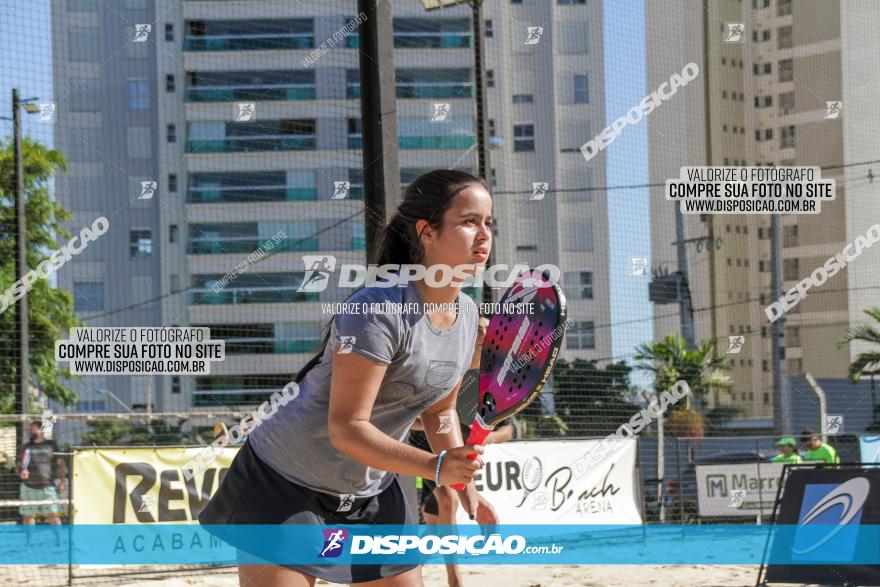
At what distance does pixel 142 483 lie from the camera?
838 cm

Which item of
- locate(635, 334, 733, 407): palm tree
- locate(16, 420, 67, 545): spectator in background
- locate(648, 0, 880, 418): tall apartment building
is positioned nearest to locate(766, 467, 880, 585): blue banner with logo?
locate(16, 420, 67, 545): spectator in background

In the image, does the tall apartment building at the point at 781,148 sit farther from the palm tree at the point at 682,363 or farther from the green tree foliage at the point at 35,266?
the green tree foliage at the point at 35,266

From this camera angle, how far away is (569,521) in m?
10.1

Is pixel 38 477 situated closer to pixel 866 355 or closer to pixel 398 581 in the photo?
pixel 398 581

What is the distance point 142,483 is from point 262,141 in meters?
42.2

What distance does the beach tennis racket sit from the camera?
255 cm

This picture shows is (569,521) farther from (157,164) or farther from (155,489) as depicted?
(157,164)

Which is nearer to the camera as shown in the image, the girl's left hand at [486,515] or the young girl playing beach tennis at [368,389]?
the young girl playing beach tennis at [368,389]

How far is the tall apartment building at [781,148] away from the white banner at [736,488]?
5.86 metres

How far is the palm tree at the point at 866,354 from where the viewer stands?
22.5 meters

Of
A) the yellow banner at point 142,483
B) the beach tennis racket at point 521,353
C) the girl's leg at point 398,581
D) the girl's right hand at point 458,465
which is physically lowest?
the yellow banner at point 142,483

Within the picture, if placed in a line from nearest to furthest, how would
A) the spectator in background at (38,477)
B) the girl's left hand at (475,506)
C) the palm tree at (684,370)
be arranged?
the girl's left hand at (475,506)
the spectator in background at (38,477)
the palm tree at (684,370)

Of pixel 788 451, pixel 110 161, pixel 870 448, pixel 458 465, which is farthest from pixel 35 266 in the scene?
pixel 458 465

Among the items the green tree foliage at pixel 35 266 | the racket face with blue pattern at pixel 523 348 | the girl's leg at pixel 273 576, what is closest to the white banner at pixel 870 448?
the racket face with blue pattern at pixel 523 348
